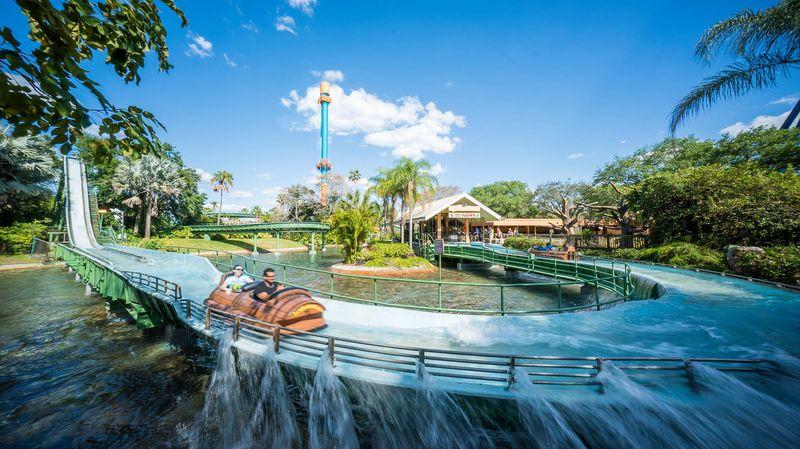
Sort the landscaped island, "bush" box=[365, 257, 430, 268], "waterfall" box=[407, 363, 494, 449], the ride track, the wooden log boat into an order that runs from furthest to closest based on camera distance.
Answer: "bush" box=[365, 257, 430, 268] < the landscaped island < the wooden log boat < "waterfall" box=[407, 363, 494, 449] < the ride track

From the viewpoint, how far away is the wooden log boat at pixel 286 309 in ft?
19.9

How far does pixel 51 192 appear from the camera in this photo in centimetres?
3238

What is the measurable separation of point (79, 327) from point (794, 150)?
123 feet

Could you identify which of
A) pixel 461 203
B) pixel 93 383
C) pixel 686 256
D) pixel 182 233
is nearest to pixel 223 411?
pixel 93 383

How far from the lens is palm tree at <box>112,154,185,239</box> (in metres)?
40.5

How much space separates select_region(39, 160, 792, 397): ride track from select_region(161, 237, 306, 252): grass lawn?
85.6 ft

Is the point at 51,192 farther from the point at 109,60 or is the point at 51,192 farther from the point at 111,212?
the point at 109,60

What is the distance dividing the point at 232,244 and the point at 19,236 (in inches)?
832

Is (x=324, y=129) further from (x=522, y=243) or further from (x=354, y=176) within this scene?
(x=522, y=243)

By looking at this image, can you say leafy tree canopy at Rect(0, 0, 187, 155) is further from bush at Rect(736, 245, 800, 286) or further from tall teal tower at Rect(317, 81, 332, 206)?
tall teal tower at Rect(317, 81, 332, 206)

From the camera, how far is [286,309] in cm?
607

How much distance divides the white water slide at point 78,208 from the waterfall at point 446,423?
3248 centimetres

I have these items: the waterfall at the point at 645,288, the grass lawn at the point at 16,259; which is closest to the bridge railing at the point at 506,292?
the waterfall at the point at 645,288

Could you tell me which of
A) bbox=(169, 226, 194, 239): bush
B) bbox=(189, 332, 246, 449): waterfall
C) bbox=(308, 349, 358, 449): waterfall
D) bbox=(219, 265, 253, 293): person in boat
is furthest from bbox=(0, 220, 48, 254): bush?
bbox=(308, 349, 358, 449): waterfall
